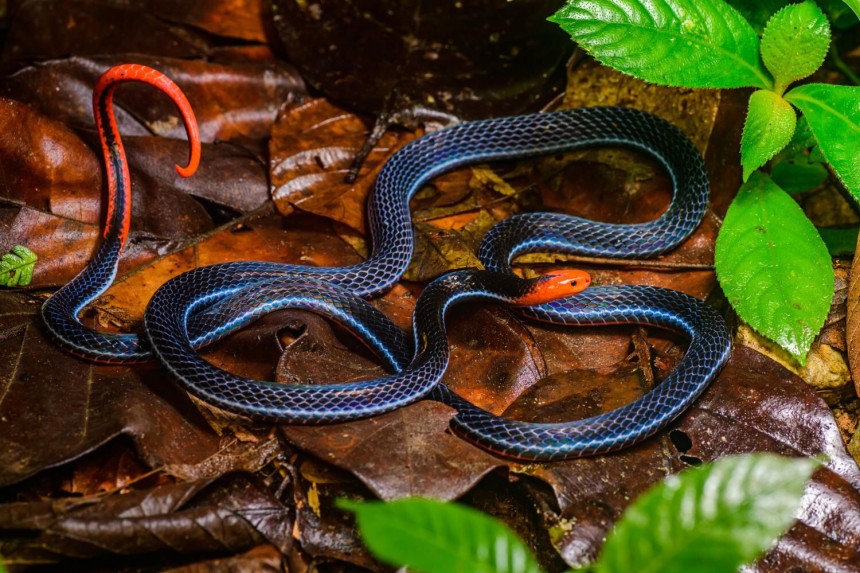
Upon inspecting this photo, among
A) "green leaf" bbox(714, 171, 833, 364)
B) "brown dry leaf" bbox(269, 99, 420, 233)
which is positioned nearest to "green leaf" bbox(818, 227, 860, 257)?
"green leaf" bbox(714, 171, 833, 364)

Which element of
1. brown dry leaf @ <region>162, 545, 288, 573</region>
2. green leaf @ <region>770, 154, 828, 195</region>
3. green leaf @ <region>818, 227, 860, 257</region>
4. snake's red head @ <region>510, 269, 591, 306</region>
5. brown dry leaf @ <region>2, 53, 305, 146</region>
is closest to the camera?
brown dry leaf @ <region>162, 545, 288, 573</region>

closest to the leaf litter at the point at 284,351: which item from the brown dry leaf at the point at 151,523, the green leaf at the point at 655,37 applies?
the brown dry leaf at the point at 151,523

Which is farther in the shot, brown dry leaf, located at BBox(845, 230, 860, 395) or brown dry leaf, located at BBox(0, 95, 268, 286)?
brown dry leaf, located at BBox(0, 95, 268, 286)

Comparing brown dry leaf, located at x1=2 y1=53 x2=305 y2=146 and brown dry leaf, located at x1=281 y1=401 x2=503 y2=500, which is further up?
brown dry leaf, located at x1=2 y1=53 x2=305 y2=146

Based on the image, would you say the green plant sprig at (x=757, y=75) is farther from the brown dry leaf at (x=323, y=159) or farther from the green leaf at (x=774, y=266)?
the brown dry leaf at (x=323, y=159)

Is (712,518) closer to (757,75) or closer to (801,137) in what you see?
(757,75)

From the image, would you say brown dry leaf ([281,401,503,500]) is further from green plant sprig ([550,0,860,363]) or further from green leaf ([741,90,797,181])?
green leaf ([741,90,797,181])

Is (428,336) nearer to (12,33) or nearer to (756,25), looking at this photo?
(756,25)

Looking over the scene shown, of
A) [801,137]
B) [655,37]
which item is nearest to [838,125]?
[801,137]
